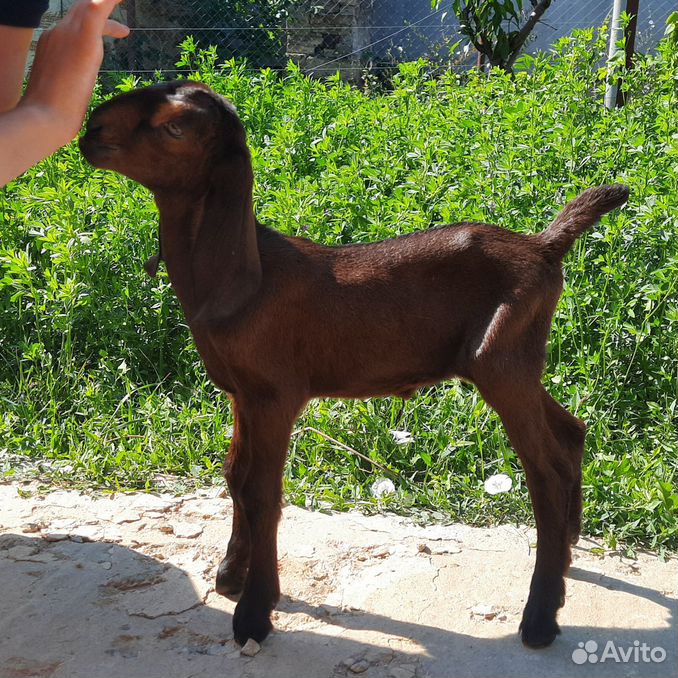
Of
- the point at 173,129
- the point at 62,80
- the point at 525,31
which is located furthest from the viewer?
the point at 525,31

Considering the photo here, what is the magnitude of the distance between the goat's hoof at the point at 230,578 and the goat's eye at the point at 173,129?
1.51 metres

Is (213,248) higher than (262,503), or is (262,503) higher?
(213,248)

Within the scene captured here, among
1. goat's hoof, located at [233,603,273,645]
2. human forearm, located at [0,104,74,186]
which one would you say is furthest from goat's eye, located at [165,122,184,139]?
goat's hoof, located at [233,603,273,645]

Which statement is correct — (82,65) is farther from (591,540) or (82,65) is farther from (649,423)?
(649,423)

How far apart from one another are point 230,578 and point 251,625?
320 mm

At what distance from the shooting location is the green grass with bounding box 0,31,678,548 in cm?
414

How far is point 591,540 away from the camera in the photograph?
12.0 feet

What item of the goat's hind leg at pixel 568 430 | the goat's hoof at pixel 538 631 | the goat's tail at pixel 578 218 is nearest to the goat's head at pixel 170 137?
the goat's tail at pixel 578 218

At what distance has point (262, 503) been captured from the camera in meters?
2.89

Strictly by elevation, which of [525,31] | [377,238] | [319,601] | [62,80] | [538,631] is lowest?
[319,601]

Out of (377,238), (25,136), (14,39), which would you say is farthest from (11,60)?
(377,238)

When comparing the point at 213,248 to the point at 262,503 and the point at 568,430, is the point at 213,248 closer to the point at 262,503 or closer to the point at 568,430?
the point at 262,503

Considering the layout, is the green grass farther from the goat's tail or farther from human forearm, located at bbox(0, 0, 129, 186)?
human forearm, located at bbox(0, 0, 129, 186)

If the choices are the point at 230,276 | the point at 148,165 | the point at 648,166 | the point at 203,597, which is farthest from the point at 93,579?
the point at 648,166
